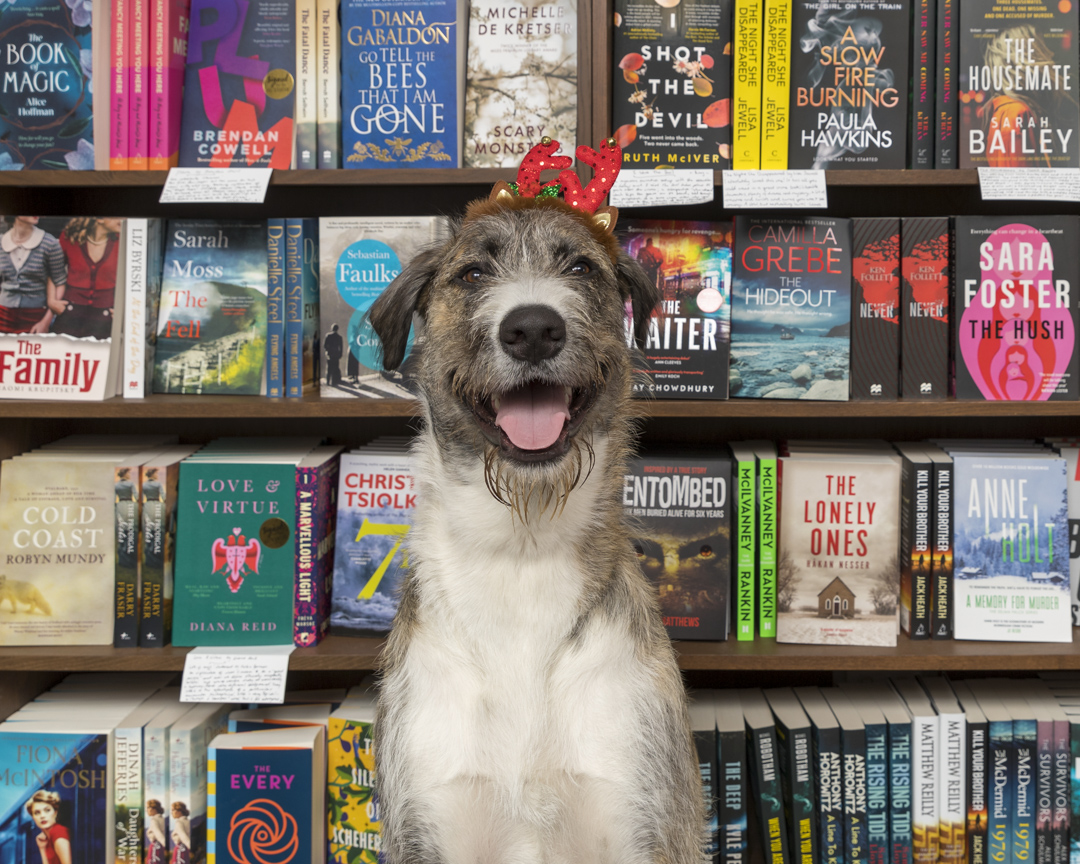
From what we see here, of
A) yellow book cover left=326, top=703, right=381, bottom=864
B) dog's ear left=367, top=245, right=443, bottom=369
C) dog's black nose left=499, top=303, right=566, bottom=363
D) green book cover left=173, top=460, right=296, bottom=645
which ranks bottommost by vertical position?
yellow book cover left=326, top=703, right=381, bottom=864

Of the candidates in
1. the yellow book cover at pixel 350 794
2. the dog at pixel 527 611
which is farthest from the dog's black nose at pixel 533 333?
the yellow book cover at pixel 350 794

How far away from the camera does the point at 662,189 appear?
56.6 inches

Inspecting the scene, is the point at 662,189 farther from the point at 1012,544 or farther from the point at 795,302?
the point at 1012,544

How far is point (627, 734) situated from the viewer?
3.59 feet

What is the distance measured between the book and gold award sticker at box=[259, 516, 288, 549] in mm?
260

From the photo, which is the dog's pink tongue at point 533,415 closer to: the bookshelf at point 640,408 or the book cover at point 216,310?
the bookshelf at point 640,408

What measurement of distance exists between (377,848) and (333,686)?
17.7 inches

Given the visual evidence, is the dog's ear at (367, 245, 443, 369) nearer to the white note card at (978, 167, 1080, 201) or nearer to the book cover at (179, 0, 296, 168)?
the book cover at (179, 0, 296, 168)

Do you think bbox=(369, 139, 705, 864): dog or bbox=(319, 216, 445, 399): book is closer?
bbox=(369, 139, 705, 864): dog

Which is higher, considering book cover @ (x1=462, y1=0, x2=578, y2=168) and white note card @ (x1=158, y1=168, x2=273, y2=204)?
book cover @ (x1=462, y1=0, x2=578, y2=168)

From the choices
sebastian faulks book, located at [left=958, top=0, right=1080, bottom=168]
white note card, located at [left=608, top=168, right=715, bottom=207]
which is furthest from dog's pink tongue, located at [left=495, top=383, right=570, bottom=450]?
sebastian faulks book, located at [left=958, top=0, right=1080, bottom=168]

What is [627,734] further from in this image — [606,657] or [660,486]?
[660,486]

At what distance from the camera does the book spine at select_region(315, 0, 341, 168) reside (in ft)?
5.13

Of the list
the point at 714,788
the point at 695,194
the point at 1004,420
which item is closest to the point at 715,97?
the point at 695,194
